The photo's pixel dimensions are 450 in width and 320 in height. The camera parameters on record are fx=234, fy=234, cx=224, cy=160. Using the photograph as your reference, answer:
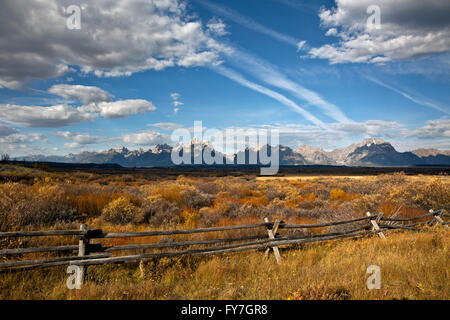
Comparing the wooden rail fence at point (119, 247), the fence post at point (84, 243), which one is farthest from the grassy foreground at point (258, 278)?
the fence post at point (84, 243)

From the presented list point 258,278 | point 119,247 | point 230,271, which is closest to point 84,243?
point 119,247

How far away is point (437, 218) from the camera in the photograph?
Result: 10.5 meters

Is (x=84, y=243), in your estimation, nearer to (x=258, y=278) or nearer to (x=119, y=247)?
(x=119, y=247)

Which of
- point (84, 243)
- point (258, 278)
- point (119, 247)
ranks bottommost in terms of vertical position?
point (258, 278)

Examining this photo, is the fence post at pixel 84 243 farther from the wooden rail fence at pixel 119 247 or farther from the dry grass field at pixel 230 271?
the dry grass field at pixel 230 271

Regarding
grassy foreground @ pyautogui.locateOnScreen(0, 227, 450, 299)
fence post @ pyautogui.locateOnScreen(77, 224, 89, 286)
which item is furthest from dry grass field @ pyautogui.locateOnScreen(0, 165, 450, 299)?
fence post @ pyautogui.locateOnScreen(77, 224, 89, 286)

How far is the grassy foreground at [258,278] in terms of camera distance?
4211mm

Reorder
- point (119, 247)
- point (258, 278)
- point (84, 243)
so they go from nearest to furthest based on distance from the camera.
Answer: point (84, 243), point (258, 278), point (119, 247)

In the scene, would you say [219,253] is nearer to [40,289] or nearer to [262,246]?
[262,246]

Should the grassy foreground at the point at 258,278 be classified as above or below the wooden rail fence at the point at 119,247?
below

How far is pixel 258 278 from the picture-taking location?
525 centimetres

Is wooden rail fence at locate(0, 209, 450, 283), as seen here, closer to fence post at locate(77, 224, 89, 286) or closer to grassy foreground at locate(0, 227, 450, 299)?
fence post at locate(77, 224, 89, 286)
